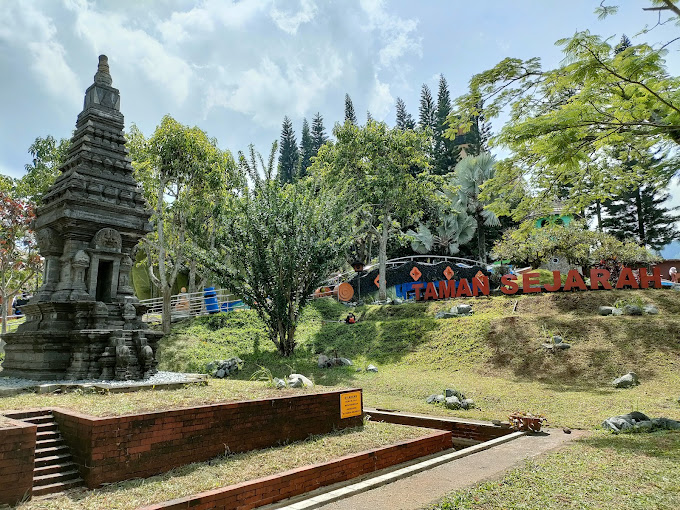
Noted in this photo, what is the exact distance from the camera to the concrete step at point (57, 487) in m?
4.94

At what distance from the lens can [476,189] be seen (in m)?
38.8

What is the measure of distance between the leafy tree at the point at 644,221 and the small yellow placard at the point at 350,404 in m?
35.6

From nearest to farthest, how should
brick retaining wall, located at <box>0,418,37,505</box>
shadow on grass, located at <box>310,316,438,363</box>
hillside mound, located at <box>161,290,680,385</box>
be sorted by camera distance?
brick retaining wall, located at <box>0,418,37,505</box> < hillside mound, located at <box>161,290,680,385</box> < shadow on grass, located at <box>310,316,438,363</box>

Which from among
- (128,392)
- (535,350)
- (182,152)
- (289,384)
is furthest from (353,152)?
(128,392)

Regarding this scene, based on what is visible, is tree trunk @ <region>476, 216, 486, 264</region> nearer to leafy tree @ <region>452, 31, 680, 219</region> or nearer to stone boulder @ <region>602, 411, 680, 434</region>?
leafy tree @ <region>452, 31, 680, 219</region>

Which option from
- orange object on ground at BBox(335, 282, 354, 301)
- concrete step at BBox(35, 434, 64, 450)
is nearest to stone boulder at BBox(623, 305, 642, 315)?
orange object on ground at BBox(335, 282, 354, 301)

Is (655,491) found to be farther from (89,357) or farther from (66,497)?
(89,357)

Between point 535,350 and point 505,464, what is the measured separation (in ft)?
29.8

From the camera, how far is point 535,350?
47.2 ft

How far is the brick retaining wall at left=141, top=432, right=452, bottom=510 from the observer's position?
4738mm

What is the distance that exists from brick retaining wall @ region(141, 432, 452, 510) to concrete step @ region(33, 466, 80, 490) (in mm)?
1539

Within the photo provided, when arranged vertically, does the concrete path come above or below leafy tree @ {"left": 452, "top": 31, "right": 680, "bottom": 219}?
below

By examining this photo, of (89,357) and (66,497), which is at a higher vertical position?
(89,357)

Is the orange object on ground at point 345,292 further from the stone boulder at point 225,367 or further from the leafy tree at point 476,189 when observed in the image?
the leafy tree at point 476,189
